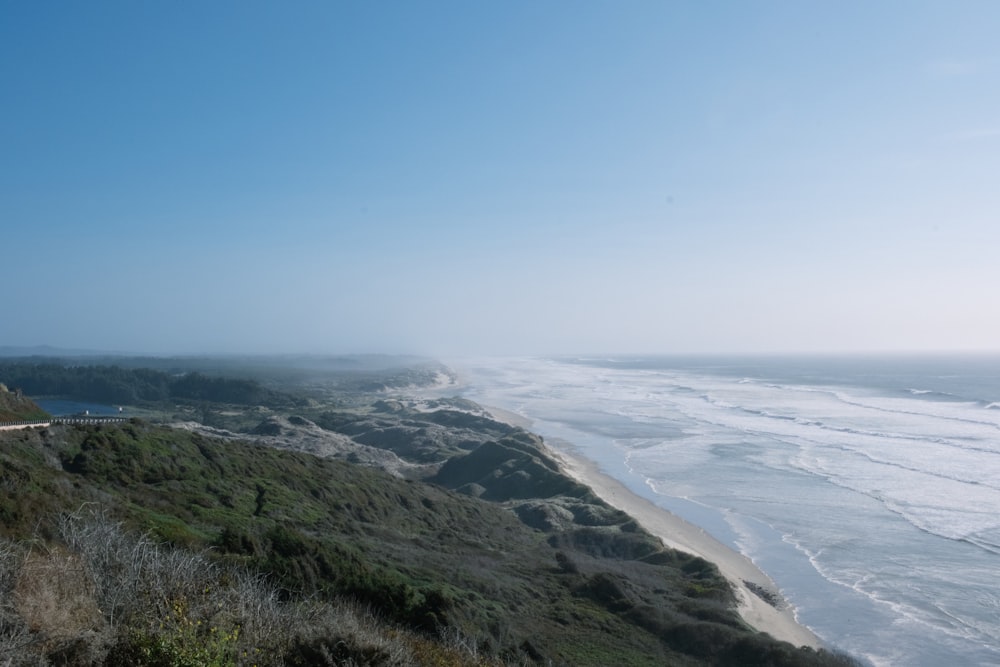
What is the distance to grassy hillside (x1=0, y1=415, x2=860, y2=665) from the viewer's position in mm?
6848

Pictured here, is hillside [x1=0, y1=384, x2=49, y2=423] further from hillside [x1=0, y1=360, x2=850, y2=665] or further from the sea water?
the sea water

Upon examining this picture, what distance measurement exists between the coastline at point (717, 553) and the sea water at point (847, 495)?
21.7 inches

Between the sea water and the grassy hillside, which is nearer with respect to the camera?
the grassy hillside

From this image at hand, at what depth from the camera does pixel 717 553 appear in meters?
25.6

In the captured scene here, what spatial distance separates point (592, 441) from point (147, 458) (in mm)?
36146

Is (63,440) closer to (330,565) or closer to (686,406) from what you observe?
(330,565)

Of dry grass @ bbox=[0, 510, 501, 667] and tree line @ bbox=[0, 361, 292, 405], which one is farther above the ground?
dry grass @ bbox=[0, 510, 501, 667]

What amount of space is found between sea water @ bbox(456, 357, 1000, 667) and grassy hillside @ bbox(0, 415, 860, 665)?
3.85 meters

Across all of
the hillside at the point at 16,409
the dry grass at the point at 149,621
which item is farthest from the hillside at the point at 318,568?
the hillside at the point at 16,409

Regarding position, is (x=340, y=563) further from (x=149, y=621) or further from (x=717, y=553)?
(x=717, y=553)

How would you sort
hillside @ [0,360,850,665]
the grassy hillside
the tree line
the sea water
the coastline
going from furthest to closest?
the tree line
the sea water
the coastline
the grassy hillside
hillside @ [0,360,850,665]

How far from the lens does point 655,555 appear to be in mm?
23875

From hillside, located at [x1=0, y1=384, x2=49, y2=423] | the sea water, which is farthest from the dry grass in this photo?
hillside, located at [x1=0, y1=384, x2=49, y2=423]

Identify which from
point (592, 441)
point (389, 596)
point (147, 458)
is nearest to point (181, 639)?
point (389, 596)
